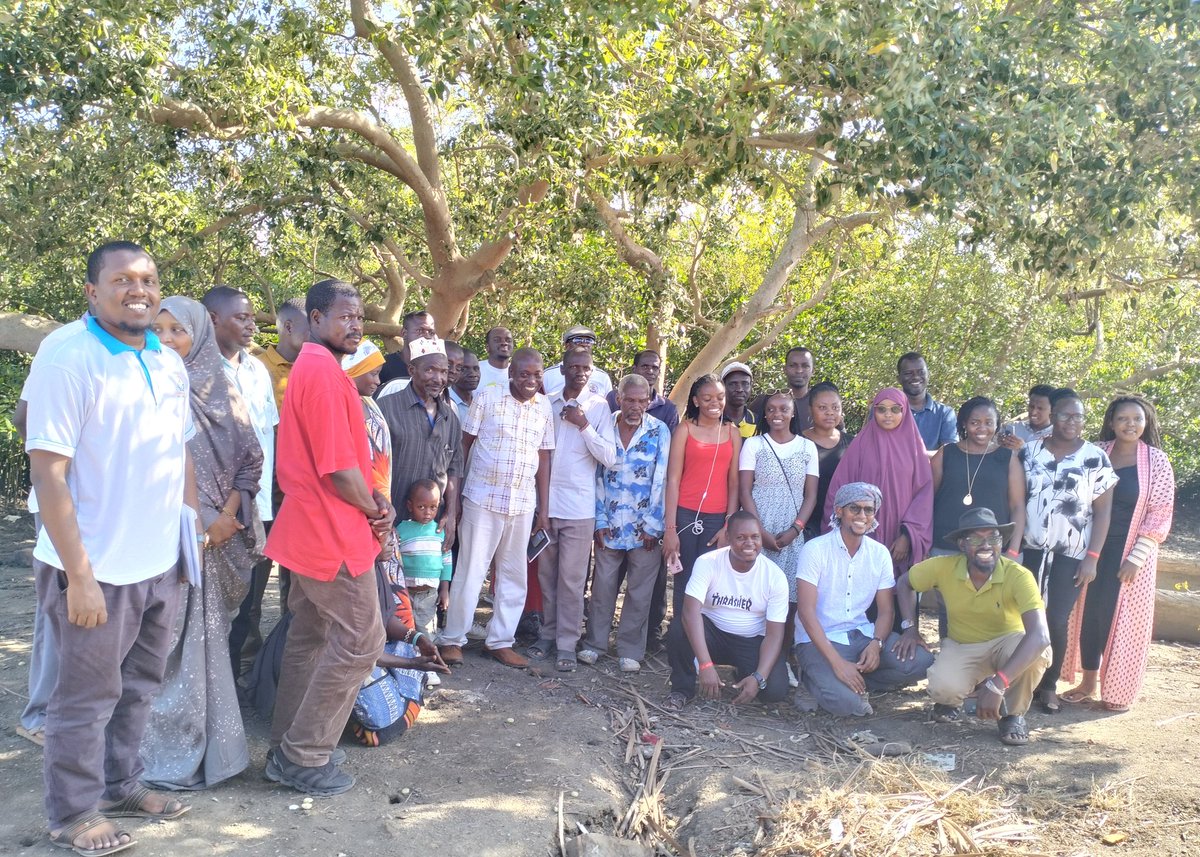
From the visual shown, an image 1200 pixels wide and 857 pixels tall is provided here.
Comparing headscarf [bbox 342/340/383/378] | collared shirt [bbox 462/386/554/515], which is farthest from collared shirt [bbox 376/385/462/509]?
headscarf [bbox 342/340/383/378]

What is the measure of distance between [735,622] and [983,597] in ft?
4.45

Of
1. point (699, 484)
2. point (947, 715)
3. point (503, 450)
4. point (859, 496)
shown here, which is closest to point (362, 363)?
point (503, 450)

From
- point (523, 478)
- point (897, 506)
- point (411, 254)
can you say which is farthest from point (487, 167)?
point (897, 506)

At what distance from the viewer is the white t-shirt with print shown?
5469 mm

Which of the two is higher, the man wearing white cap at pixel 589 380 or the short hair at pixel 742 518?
the man wearing white cap at pixel 589 380

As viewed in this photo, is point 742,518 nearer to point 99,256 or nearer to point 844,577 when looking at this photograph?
point 844,577

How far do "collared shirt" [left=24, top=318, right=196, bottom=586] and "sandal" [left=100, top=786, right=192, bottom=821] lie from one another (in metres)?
0.87

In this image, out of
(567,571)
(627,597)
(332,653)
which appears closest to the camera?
(332,653)

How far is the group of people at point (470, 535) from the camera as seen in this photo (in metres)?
3.08

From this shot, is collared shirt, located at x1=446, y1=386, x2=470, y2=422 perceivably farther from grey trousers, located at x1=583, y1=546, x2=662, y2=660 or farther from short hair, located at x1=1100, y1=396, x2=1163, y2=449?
short hair, located at x1=1100, y1=396, x2=1163, y2=449

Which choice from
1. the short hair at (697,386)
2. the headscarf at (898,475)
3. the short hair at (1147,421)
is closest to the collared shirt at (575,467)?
the short hair at (697,386)

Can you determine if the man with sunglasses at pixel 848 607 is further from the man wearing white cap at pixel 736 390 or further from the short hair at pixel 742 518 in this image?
the man wearing white cap at pixel 736 390

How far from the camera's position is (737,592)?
5.51 meters

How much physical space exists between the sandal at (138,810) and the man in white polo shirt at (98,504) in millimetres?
209
